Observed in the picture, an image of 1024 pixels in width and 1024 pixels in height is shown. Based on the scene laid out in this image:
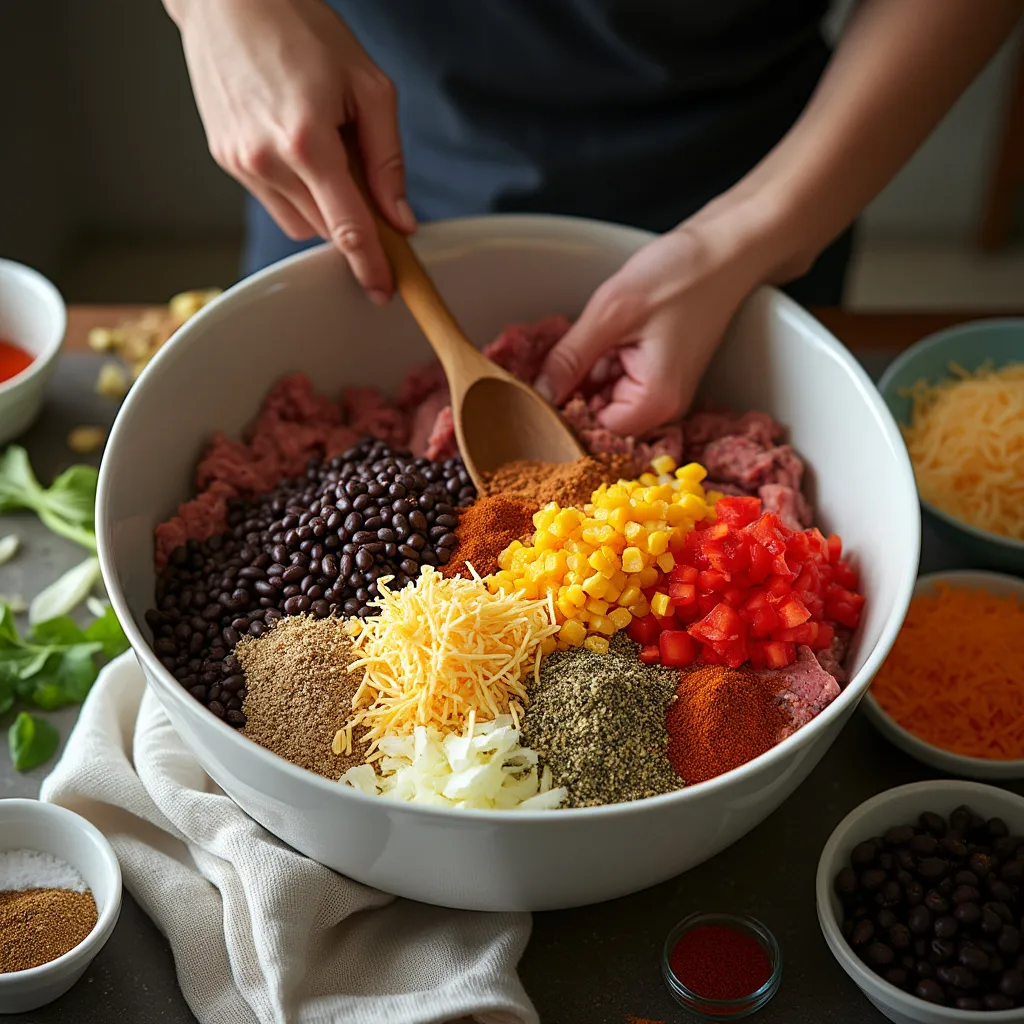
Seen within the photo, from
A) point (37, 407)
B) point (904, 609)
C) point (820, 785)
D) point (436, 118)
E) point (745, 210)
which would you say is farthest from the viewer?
Result: point (37, 407)

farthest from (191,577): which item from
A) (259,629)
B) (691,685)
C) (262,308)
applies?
(691,685)

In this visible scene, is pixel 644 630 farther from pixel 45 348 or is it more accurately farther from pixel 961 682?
Result: pixel 45 348

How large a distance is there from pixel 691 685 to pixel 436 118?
125cm

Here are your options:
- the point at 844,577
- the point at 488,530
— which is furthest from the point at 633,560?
the point at 844,577

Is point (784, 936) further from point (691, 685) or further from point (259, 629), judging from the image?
point (259, 629)

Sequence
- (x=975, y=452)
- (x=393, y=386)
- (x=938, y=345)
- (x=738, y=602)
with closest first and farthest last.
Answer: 1. (x=738, y=602)
2. (x=975, y=452)
3. (x=393, y=386)
4. (x=938, y=345)

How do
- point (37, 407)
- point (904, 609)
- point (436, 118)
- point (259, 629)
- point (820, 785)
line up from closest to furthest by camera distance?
point (904, 609), point (259, 629), point (820, 785), point (436, 118), point (37, 407)

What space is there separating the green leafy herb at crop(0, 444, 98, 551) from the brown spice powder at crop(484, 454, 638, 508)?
79 centimetres

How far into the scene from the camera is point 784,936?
154 centimetres

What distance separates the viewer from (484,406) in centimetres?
189

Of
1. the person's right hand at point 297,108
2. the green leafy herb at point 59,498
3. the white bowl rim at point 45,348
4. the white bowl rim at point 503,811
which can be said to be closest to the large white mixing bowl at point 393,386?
the white bowl rim at point 503,811

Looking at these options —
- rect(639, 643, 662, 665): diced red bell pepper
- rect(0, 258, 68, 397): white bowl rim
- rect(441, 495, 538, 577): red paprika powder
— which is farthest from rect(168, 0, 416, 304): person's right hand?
rect(639, 643, 662, 665): diced red bell pepper

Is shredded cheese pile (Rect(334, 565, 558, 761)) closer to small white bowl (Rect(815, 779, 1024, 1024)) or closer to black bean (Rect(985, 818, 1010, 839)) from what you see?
small white bowl (Rect(815, 779, 1024, 1024))

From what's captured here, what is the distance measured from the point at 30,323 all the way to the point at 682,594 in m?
1.53
